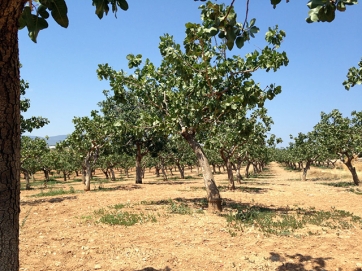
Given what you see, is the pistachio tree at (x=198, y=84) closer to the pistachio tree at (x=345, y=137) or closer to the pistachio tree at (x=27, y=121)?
the pistachio tree at (x=27, y=121)

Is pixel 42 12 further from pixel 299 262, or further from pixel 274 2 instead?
pixel 299 262

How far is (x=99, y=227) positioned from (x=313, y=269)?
19.7 feet

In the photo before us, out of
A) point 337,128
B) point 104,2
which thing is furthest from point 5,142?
point 337,128

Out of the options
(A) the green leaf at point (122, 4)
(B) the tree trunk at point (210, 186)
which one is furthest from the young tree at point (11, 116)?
(B) the tree trunk at point (210, 186)

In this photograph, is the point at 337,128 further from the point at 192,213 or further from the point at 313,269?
the point at 313,269

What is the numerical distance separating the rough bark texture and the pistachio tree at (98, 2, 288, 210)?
11.4ft

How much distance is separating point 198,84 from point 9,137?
21.8ft

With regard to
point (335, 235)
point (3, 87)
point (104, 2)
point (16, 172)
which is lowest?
point (335, 235)

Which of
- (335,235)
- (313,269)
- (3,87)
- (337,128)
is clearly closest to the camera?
(3,87)

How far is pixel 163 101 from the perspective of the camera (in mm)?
11016

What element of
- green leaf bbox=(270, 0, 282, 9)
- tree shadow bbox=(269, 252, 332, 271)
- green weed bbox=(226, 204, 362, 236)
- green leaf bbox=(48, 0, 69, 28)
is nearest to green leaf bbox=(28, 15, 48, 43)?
green leaf bbox=(48, 0, 69, 28)

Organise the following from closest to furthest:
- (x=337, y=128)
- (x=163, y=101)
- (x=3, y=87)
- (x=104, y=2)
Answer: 1. (x=3, y=87)
2. (x=104, y=2)
3. (x=163, y=101)
4. (x=337, y=128)

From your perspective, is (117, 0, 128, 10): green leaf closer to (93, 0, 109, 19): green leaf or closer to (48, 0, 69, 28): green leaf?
(93, 0, 109, 19): green leaf

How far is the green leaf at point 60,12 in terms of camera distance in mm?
2279
